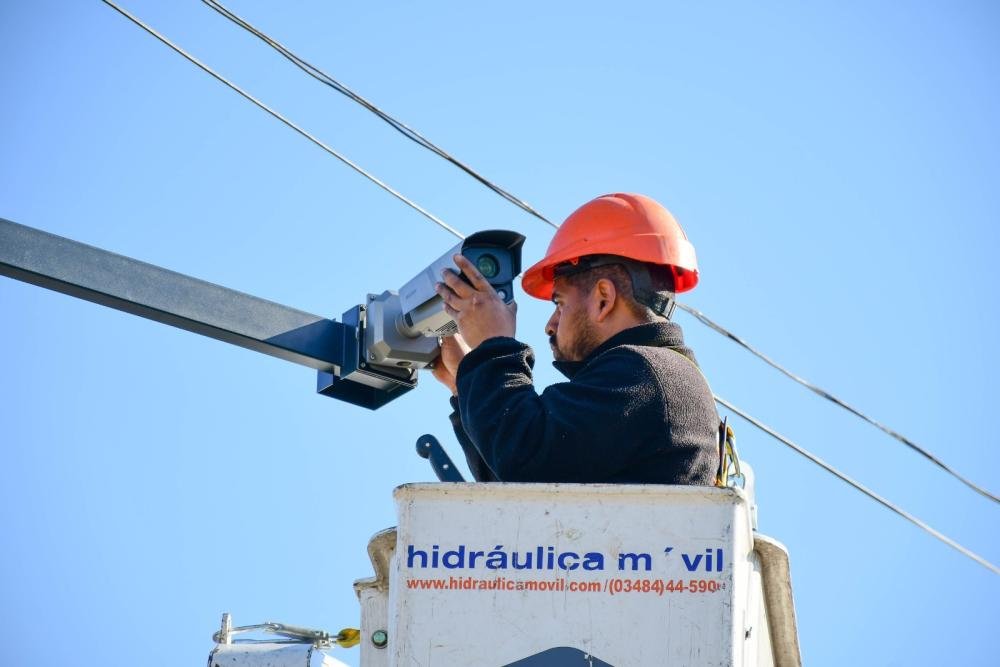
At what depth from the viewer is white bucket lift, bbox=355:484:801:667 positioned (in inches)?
108

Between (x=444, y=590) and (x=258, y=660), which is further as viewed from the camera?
(x=258, y=660)

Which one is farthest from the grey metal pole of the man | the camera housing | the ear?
the ear

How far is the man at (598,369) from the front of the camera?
3.25 m

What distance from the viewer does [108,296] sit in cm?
463

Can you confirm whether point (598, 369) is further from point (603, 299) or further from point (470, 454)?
point (470, 454)

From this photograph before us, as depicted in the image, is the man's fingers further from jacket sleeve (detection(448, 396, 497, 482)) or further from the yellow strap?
the yellow strap

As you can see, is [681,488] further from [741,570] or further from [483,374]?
[483,374]

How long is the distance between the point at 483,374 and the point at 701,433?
50 centimetres

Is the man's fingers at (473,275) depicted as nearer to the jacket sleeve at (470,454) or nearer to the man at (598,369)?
the man at (598,369)

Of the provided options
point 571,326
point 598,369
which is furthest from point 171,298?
point 598,369

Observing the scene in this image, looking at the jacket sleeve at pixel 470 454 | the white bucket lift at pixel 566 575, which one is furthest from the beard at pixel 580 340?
the white bucket lift at pixel 566 575

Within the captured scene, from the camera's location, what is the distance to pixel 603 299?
12.8ft

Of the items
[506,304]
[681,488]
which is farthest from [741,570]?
[506,304]

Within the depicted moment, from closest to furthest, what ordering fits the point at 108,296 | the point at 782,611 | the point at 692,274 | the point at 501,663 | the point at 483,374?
1. the point at 501,663
2. the point at 782,611
3. the point at 483,374
4. the point at 692,274
5. the point at 108,296
